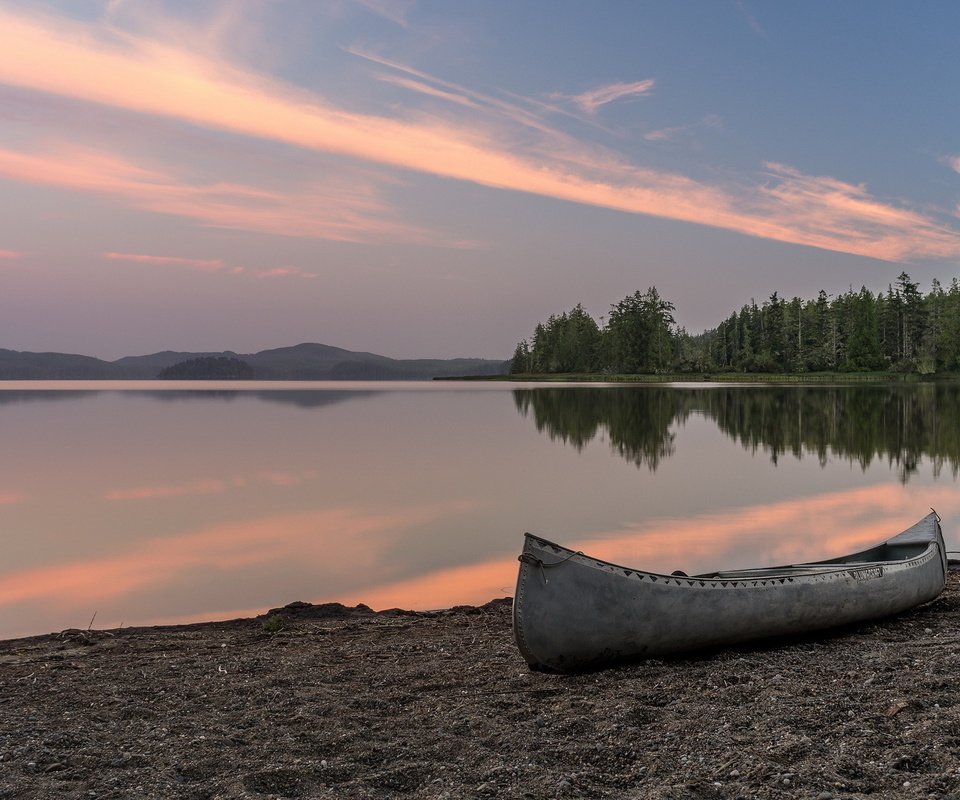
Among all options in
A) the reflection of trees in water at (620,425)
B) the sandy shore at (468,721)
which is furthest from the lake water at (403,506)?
the sandy shore at (468,721)

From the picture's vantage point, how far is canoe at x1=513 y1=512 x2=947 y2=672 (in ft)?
28.2

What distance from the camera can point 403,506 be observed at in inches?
958

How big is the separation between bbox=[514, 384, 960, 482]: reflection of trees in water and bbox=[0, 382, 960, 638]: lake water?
36 centimetres

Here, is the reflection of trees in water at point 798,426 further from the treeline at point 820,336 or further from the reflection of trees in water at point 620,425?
the treeline at point 820,336

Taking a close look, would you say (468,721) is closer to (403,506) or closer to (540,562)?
(540,562)

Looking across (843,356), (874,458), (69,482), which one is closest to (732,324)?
(843,356)

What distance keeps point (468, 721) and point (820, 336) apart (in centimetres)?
15544

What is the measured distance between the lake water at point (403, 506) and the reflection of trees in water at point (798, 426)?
36cm

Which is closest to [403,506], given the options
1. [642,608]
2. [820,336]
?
[642,608]

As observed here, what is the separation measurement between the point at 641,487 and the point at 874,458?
13860mm

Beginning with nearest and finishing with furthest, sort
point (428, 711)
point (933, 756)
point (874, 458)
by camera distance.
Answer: point (933, 756) < point (428, 711) < point (874, 458)

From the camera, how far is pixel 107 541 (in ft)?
64.0

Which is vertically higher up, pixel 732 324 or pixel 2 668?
pixel 732 324

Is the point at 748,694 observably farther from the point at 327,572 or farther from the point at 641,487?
the point at 641,487
